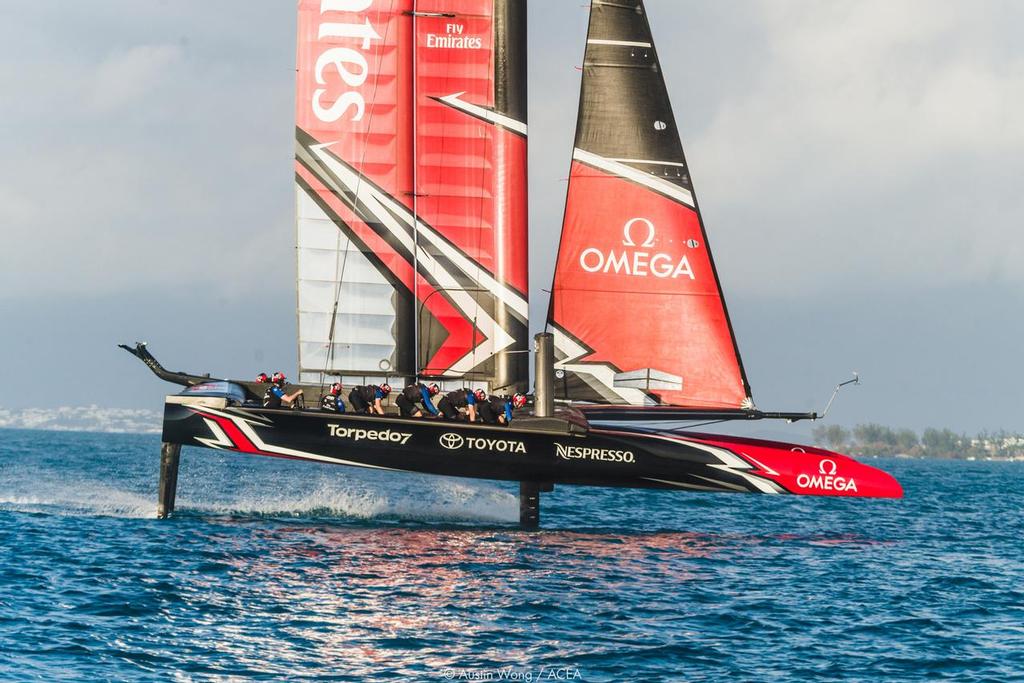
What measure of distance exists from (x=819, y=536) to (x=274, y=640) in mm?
16697

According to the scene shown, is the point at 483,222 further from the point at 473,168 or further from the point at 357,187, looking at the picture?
the point at 357,187

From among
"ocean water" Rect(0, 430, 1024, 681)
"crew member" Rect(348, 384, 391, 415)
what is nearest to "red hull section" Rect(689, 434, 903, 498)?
"ocean water" Rect(0, 430, 1024, 681)

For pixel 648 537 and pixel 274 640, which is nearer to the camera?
pixel 274 640

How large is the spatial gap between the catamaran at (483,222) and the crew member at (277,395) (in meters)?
0.83

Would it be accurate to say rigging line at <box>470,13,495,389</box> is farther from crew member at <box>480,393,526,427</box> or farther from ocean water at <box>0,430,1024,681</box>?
ocean water at <box>0,430,1024,681</box>

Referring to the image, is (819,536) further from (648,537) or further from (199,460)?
(199,460)

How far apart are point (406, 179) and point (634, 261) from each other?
5.05 metres

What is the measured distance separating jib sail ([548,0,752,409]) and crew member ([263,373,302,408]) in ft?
18.2

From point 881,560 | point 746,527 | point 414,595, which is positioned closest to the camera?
point 414,595

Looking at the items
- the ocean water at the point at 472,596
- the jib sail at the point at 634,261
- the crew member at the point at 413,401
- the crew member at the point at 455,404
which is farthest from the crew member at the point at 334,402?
the jib sail at the point at 634,261

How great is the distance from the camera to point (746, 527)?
30969mm

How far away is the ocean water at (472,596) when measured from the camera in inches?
553

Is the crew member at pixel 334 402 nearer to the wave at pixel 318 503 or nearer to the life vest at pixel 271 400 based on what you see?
the life vest at pixel 271 400

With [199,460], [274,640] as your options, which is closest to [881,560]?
[274,640]
